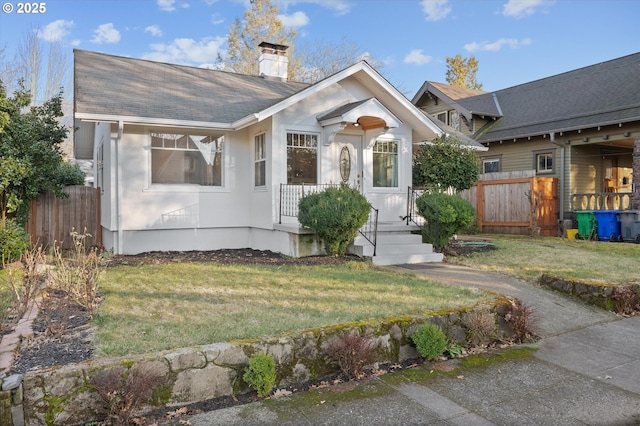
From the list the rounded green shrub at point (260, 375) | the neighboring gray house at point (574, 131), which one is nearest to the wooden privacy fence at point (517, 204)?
the neighboring gray house at point (574, 131)

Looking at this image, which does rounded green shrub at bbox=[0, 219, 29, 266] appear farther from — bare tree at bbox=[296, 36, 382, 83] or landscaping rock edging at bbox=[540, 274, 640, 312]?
bare tree at bbox=[296, 36, 382, 83]

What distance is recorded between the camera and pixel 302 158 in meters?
10.7

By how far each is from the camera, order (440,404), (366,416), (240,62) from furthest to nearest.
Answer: (240,62) → (440,404) → (366,416)

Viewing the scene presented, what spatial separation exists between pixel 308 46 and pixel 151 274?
25.4 metres

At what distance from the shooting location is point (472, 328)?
4863 mm

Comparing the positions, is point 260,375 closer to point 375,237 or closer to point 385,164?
A: point 375,237

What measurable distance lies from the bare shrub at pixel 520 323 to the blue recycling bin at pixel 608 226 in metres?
10.8

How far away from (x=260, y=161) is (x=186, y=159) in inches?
68.6

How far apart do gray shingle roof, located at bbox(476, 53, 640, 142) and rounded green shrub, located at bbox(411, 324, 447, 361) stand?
13.7 meters

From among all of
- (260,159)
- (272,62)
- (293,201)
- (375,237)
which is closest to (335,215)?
(375,237)

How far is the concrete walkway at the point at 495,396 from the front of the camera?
3.30 metres

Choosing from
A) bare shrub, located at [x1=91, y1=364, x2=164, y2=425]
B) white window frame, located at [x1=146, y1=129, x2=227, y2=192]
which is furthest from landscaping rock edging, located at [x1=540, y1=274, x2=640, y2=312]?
white window frame, located at [x1=146, y1=129, x2=227, y2=192]

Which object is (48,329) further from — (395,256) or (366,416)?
(395,256)

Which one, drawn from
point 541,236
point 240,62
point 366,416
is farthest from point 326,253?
point 240,62
